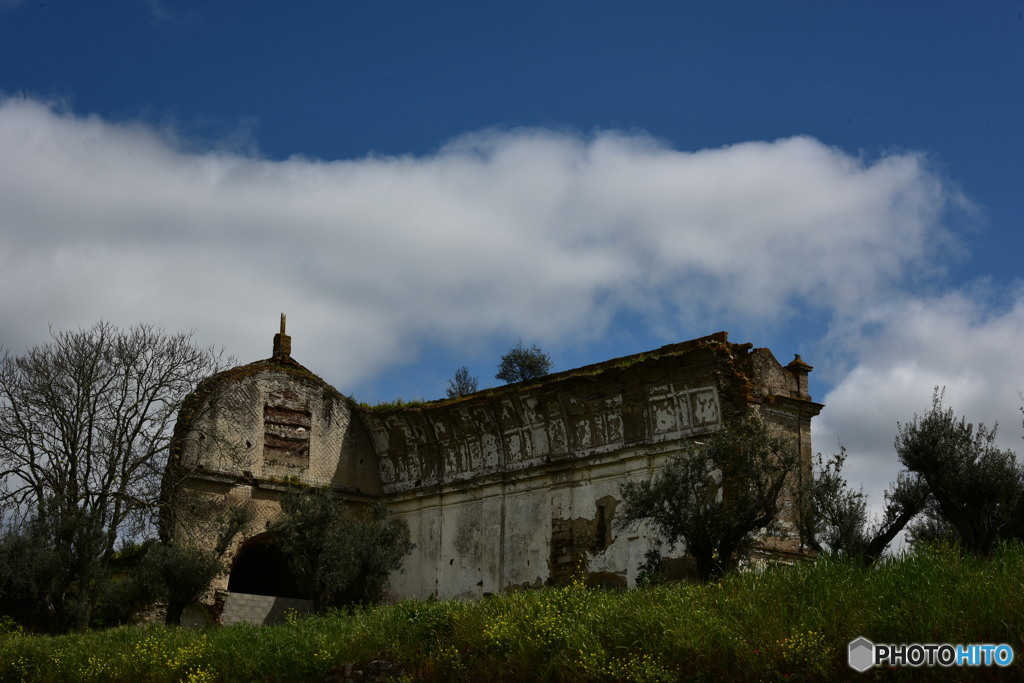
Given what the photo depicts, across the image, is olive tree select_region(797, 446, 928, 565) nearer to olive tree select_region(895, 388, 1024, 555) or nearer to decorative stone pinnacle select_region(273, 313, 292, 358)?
olive tree select_region(895, 388, 1024, 555)

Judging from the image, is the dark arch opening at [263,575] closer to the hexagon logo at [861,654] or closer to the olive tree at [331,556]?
the olive tree at [331,556]

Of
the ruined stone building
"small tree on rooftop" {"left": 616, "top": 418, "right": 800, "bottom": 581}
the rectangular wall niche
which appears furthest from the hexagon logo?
the rectangular wall niche

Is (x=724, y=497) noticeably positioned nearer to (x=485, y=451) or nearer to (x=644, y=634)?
(x=644, y=634)

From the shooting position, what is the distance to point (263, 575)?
87.2 ft

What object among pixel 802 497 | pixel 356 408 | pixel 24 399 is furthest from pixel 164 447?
pixel 802 497

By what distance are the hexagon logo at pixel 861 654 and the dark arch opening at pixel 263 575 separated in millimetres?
18174

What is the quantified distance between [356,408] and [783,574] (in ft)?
51.4

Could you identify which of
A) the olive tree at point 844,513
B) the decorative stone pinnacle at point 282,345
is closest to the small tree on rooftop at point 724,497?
the olive tree at point 844,513

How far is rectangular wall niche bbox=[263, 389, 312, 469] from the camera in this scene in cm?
2458

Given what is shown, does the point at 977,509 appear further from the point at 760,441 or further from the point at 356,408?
the point at 356,408

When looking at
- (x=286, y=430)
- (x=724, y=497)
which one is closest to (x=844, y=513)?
(x=724, y=497)

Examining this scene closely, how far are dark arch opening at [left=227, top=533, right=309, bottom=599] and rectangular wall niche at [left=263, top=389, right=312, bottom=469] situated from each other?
2.61m

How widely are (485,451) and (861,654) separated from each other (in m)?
14.7

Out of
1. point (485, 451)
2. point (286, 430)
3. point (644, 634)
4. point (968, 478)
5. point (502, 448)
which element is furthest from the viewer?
point (286, 430)
